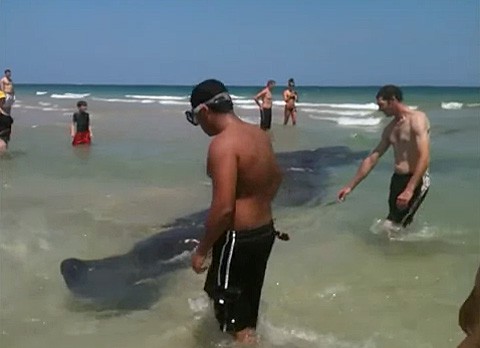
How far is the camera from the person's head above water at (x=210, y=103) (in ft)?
12.0

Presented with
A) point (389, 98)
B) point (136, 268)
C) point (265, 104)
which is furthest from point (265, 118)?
point (136, 268)

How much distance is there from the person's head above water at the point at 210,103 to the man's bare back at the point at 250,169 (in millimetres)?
95

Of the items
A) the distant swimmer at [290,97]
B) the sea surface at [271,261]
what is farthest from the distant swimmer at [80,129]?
the distant swimmer at [290,97]

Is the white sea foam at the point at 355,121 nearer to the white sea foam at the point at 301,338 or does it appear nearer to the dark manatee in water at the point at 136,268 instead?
the dark manatee in water at the point at 136,268

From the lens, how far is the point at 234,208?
360 cm

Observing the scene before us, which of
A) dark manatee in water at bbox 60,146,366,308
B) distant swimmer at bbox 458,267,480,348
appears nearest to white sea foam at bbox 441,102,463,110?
dark manatee in water at bbox 60,146,366,308

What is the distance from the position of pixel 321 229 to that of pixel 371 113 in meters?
29.1

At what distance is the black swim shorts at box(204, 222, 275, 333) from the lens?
12.1 feet

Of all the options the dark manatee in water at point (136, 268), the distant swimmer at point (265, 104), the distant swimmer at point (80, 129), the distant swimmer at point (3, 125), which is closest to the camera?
the dark manatee in water at point (136, 268)

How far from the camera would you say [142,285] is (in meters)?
5.54

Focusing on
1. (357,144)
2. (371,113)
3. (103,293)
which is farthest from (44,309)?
(371,113)

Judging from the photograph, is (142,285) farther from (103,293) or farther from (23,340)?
(23,340)

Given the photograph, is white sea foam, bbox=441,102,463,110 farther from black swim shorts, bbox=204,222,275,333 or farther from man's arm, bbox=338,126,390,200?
black swim shorts, bbox=204,222,275,333

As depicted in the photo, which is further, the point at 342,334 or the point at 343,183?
the point at 343,183
